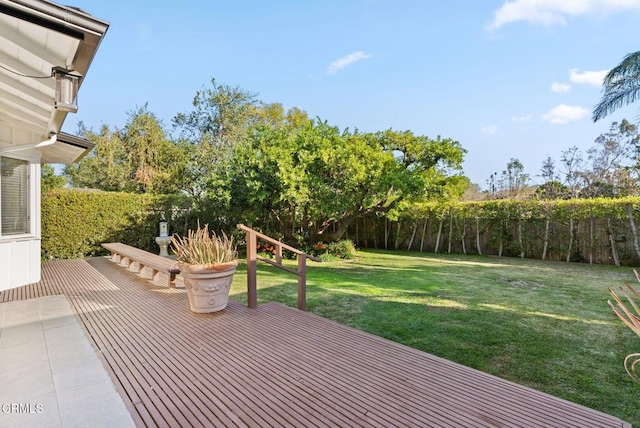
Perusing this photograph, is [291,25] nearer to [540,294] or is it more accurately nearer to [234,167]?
[234,167]

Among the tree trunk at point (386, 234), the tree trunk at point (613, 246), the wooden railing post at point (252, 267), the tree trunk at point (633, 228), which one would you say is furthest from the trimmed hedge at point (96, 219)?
the tree trunk at point (633, 228)

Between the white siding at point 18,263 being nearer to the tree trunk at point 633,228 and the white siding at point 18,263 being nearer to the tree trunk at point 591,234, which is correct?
the tree trunk at point 591,234

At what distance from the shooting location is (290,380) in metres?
2.44

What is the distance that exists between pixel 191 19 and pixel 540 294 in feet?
37.1

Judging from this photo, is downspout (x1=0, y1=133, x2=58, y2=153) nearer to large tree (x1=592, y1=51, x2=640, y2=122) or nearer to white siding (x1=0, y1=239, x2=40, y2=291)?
white siding (x1=0, y1=239, x2=40, y2=291)

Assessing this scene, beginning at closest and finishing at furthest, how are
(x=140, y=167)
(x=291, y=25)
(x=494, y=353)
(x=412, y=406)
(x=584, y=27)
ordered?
(x=412, y=406), (x=494, y=353), (x=584, y=27), (x=291, y=25), (x=140, y=167)

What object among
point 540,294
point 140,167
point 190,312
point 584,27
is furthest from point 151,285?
point 584,27

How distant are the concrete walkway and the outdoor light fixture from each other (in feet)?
6.73

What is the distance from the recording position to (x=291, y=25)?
1126 centimetres

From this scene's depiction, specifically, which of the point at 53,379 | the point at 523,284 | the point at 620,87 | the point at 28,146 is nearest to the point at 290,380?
the point at 53,379

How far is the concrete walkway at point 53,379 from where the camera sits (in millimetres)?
2005

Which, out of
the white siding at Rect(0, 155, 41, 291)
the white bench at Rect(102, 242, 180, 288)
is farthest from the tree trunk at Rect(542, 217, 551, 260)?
the white siding at Rect(0, 155, 41, 291)

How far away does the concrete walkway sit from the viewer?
2005 millimetres

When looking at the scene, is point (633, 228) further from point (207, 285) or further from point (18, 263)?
point (18, 263)
